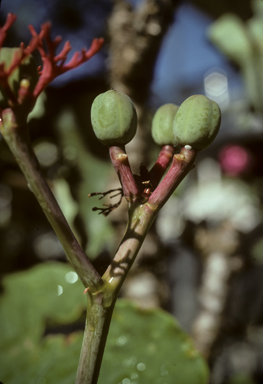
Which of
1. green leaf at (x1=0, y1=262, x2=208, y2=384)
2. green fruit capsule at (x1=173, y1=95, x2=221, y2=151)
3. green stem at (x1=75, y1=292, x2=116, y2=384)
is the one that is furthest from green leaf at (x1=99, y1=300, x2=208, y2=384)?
green fruit capsule at (x1=173, y1=95, x2=221, y2=151)

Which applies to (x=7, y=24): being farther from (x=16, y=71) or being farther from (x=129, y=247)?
(x=129, y=247)

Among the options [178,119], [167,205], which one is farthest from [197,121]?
[167,205]

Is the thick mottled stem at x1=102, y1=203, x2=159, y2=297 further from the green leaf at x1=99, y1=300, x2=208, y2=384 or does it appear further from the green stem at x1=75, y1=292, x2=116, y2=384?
the green leaf at x1=99, y1=300, x2=208, y2=384

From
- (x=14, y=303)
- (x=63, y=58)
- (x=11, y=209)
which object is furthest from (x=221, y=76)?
(x=63, y=58)

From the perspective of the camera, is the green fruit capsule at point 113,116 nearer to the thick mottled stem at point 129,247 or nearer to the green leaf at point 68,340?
the thick mottled stem at point 129,247

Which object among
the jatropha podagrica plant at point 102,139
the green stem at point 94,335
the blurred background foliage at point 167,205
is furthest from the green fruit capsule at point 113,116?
the blurred background foliage at point 167,205

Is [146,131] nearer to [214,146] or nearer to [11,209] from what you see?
[11,209]
